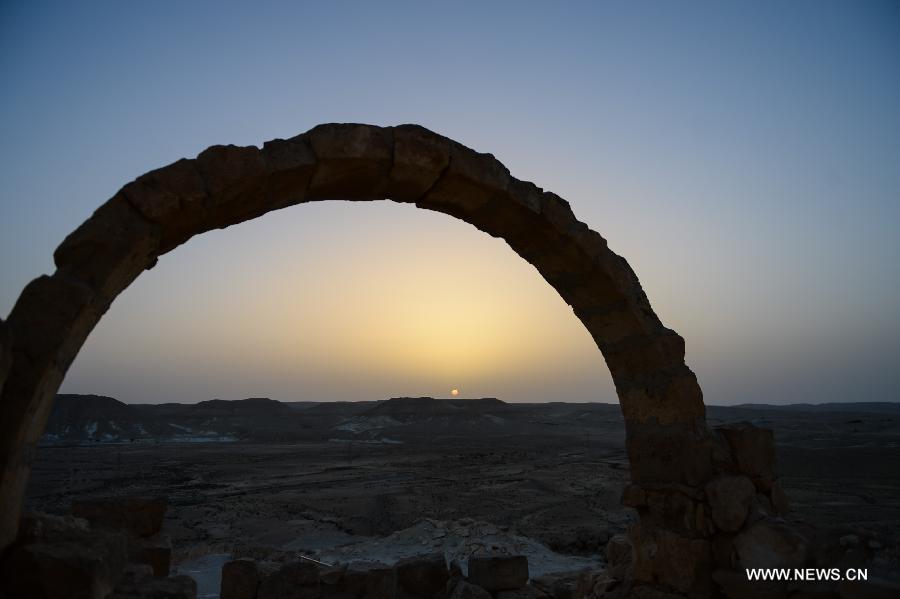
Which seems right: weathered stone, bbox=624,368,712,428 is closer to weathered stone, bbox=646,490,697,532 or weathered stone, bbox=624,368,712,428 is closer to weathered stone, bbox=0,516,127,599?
weathered stone, bbox=646,490,697,532

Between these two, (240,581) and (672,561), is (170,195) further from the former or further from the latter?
(672,561)

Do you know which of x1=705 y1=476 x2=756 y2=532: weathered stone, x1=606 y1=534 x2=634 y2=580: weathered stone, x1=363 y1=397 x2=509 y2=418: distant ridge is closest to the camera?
x1=705 y1=476 x2=756 y2=532: weathered stone

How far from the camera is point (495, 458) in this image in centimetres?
2403

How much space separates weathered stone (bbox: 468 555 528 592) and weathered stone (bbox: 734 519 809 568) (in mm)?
2593

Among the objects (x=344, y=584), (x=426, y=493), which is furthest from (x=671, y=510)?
(x=426, y=493)

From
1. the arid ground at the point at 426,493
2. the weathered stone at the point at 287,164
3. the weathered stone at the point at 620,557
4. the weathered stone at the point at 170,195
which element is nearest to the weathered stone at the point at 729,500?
the arid ground at the point at 426,493

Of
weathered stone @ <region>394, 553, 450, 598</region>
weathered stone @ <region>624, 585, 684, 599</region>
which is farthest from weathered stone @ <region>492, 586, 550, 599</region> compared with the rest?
weathered stone @ <region>624, 585, 684, 599</region>

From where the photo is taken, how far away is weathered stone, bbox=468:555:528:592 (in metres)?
6.02

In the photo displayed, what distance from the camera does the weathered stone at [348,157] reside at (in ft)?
12.8

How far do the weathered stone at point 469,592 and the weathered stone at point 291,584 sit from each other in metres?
1.44

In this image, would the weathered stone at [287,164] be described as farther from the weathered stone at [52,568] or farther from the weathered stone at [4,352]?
the weathered stone at [52,568]

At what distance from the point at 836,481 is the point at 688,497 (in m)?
14.6

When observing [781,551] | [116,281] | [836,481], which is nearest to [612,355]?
[781,551]

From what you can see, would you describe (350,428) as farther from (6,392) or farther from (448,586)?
(6,392)
